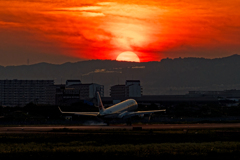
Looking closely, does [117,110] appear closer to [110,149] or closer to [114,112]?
[114,112]

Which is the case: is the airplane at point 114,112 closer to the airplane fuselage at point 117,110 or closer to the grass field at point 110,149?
the airplane fuselage at point 117,110

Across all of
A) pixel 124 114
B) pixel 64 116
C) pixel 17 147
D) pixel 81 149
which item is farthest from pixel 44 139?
pixel 64 116

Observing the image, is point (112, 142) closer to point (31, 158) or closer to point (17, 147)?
point (17, 147)

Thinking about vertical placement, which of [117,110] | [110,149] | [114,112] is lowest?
[110,149]

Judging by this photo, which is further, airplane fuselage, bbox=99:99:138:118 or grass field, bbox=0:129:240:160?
airplane fuselage, bbox=99:99:138:118

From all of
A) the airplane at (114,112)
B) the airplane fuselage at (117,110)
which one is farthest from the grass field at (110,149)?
the airplane at (114,112)

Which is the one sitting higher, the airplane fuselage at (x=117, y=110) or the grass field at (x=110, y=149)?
the airplane fuselage at (x=117, y=110)

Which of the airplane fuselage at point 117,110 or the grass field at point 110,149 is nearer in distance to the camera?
the grass field at point 110,149

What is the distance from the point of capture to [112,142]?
194 ft

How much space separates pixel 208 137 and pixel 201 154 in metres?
21.5

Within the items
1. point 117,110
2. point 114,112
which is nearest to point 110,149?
point 114,112

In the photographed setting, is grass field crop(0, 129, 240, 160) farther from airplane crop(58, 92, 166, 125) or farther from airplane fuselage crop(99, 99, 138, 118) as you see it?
airplane crop(58, 92, 166, 125)

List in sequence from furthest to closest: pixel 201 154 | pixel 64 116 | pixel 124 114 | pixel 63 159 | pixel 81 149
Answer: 1. pixel 64 116
2. pixel 124 114
3. pixel 81 149
4. pixel 201 154
5. pixel 63 159

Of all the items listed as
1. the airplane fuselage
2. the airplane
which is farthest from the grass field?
the airplane
